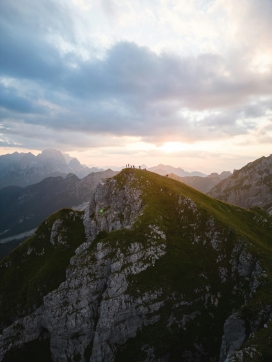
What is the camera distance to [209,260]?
2071 inches

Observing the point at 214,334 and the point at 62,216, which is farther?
the point at 62,216

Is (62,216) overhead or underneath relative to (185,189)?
underneath

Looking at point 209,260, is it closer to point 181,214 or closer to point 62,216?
point 181,214

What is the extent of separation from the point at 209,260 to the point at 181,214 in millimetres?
15830

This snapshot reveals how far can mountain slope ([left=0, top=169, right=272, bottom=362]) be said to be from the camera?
43188 millimetres

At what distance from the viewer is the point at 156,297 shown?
155 ft

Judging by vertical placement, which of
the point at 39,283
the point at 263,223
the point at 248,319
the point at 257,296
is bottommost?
the point at 39,283

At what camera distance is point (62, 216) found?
276 feet

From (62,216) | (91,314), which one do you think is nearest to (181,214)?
(91,314)

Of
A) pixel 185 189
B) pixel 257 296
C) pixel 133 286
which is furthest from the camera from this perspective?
pixel 185 189

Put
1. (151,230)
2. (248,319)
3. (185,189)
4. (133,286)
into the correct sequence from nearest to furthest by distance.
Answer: (248,319)
(133,286)
(151,230)
(185,189)

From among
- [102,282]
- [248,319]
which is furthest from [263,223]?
[102,282]

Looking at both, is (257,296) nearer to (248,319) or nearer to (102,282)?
(248,319)

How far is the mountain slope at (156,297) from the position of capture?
142ft
